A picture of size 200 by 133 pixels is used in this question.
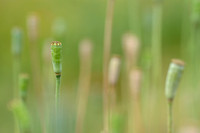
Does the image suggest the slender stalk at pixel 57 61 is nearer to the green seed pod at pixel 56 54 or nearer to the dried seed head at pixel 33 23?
the green seed pod at pixel 56 54

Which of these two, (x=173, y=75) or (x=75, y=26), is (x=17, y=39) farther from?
(x=75, y=26)

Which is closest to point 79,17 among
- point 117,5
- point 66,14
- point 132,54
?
point 66,14

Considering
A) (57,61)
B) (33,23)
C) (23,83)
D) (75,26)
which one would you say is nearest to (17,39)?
(33,23)

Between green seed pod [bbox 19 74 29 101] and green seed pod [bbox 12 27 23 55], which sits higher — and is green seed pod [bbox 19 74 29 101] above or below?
below

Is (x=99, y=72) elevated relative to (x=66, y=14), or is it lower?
lower

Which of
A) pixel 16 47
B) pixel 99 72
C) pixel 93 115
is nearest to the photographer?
pixel 16 47

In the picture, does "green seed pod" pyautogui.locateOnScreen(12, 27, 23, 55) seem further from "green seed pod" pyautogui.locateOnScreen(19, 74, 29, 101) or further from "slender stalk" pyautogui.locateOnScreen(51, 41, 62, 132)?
"slender stalk" pyautogui.locateOnScreen(51, 41, 62, 132)

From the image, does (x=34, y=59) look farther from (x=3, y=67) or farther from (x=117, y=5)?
(x=117, y=5)

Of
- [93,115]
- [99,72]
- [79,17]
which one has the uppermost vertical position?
[79,17]

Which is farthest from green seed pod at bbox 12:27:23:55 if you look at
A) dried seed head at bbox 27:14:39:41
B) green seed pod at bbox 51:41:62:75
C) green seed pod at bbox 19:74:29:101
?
green seed pod at bbox 51:41:62:75
